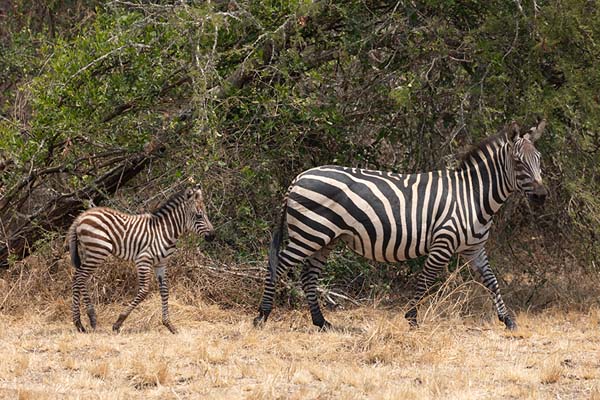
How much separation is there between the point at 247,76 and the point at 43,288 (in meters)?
3.21

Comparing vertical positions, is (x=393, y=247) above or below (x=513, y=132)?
below

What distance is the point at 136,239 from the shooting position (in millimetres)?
9102

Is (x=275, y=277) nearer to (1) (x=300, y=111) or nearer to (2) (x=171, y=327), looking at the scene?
(2) (x=171, y=327)

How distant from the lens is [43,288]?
10047 mm

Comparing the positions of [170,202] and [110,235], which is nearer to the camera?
[110,235]

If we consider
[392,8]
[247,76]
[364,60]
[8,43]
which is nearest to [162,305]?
[247,76]

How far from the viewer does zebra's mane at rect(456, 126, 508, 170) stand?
954 cm

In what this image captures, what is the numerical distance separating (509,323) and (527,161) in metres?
1.60

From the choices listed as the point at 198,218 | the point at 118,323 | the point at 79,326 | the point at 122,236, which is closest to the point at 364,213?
the point at 198,218

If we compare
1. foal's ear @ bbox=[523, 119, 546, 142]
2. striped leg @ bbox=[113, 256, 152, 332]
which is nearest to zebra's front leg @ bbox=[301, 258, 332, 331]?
striped leg @ bbox=[113, 256, 152, 332]

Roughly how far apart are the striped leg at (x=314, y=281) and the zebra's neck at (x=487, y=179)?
1536mm

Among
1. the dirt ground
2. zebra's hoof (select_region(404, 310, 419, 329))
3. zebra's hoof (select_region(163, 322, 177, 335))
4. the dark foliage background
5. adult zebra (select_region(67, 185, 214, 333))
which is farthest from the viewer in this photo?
the dark foliage background

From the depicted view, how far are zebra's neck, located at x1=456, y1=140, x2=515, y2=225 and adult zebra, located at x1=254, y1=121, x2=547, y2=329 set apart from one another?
10 mm

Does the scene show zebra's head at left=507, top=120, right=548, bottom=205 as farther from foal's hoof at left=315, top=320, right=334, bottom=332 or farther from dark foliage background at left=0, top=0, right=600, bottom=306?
foal's hoof at left=315, top=320, right=334, bottom=332
